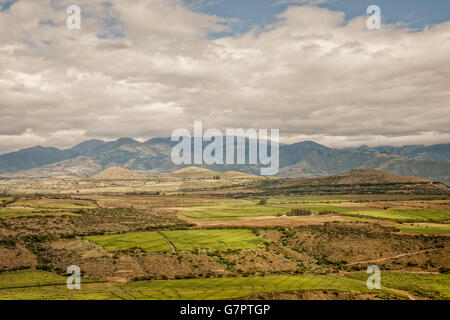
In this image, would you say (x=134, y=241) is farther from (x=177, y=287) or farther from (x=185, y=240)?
(x=177, y=287)

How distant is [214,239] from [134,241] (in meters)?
24.9

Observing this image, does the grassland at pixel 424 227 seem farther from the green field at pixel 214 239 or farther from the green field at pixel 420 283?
the green field at pixel 214 239

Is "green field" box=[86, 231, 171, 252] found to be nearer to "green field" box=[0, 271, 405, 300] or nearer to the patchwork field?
the patchwork field

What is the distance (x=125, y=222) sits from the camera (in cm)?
13338

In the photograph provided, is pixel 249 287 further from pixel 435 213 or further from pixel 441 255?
pixel 435 213

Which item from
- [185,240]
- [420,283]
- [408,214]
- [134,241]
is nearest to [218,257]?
[185,240]

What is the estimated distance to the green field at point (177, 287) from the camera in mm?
63516

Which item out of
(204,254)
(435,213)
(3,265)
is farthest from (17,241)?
(435,213)

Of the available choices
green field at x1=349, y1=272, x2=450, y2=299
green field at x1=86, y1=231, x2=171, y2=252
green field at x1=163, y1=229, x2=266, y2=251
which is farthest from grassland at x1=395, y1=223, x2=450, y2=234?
green field at x1=86, y1=231, x2=171, y2=252

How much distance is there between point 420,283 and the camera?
7075 cm

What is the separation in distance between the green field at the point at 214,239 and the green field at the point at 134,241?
3.99 metres

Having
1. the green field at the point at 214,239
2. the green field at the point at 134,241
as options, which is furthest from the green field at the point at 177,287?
the green field at the point at 214,239

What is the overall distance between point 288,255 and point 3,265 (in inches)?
2977

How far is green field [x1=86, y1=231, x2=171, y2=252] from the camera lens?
9775 cm
